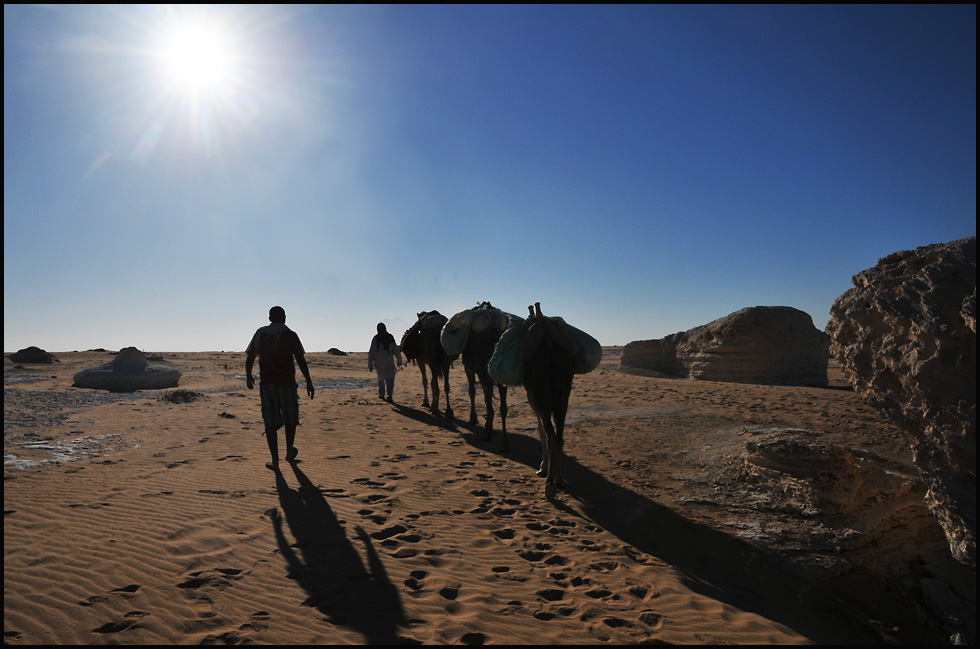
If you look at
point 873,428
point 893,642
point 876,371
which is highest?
point 876,371

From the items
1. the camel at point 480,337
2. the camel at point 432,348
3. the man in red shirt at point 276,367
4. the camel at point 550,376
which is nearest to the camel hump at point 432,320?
the camel at point 432,348

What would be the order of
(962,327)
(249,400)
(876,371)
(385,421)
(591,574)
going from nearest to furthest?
1. (962,327)
2. (591,574)
3. (876,371)
4. (385,421)
5. (249,400)

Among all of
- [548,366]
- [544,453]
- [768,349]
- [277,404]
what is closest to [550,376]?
[548,366]

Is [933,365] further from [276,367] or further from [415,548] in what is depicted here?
[276,367]

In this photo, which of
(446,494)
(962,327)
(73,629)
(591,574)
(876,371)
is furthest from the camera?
(446,494)

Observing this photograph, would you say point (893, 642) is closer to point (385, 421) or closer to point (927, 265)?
point (927, 265)

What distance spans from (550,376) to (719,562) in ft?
8.74

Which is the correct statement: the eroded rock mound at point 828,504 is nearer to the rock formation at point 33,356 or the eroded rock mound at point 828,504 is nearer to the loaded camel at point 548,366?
the loaded camel at point 548,366

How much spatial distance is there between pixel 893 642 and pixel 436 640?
12.1ft

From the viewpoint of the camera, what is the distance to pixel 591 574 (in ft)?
13.9

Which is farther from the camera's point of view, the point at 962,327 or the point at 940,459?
the point at 940,459

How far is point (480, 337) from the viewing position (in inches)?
372

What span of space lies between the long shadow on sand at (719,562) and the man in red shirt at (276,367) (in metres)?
4.08

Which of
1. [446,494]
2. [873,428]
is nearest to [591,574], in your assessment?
[446,494]
